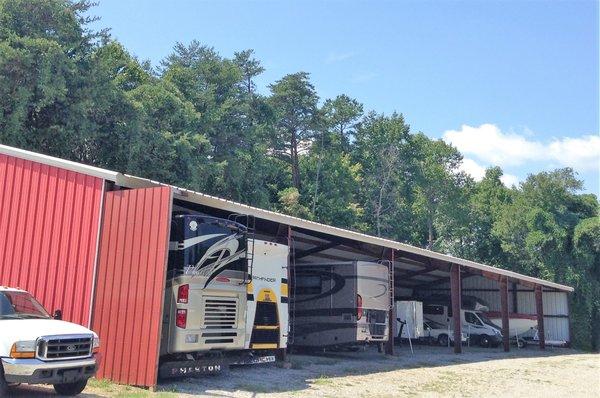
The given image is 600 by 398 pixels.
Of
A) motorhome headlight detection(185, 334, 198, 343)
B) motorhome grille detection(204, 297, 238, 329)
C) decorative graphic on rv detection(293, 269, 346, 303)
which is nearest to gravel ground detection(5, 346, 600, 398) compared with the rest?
motorhome headlight detection(185, 334, 198, 343)

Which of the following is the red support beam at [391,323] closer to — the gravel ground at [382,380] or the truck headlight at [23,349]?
the gravel ground at [382,380]

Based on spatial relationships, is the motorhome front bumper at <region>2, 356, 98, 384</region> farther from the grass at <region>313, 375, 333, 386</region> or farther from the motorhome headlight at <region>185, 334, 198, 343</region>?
the grass at <region>313, 375, 333, 386</region>

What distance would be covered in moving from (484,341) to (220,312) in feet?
68.0

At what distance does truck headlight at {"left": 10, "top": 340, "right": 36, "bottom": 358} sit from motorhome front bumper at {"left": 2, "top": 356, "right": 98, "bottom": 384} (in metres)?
0.07

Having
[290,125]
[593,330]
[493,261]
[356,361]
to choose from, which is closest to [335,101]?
[290,125]

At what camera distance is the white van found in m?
28.4

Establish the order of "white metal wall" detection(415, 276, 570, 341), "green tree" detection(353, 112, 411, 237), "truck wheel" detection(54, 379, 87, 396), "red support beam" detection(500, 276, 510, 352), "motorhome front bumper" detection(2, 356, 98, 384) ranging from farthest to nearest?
"green tree" detection(353, 112, 411, 237) → "white metal wall" detection(415, 276, 570, 341) → "red support beam" detection(500, 276, 510, 352) → "truck wheel" detection(54, 379, 87, 396) → "motorhome front bumper" detection(2, 356, 98, 384)

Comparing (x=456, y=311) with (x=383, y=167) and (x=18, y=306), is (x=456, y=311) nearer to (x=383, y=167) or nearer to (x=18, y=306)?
(x=18, y=306)

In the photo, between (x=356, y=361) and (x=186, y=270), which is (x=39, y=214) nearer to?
(x=186, y=270)

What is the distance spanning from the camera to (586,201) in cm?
4169

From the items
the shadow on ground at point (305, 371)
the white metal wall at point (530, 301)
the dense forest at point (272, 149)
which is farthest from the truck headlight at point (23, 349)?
the white metal wall at point (530, 301)

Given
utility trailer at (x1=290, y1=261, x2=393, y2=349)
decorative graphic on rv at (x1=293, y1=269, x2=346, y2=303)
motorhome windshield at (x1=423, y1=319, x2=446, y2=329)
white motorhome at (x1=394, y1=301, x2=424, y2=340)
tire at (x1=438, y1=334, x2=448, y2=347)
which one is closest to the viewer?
utility trailer at (x1=290, y1=261, x2=393, y2=349)

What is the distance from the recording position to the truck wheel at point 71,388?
9.09 metres

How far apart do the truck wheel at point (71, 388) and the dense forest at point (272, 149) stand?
15.5m
